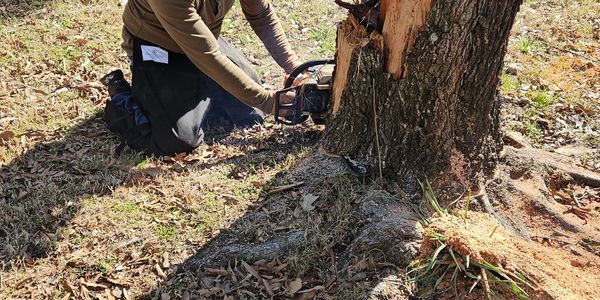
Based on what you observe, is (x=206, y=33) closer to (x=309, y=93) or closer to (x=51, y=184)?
(x=309, y=93)

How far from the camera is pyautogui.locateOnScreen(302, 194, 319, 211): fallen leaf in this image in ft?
8.59

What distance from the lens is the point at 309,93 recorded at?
2971 millimetres

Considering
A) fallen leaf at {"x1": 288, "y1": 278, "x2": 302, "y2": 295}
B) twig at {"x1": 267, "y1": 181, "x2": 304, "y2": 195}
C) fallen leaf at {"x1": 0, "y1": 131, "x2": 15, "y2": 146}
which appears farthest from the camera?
fallen leaf at {"x1": 0, "y1": 131, "x2": 15, "y2": 146}

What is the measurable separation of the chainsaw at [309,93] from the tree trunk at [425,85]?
0.20m

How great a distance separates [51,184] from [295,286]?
1.71 meters

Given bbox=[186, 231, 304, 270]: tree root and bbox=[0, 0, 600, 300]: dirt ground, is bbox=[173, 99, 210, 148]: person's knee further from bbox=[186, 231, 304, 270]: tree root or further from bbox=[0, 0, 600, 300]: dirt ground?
bbox=[186, 231, 304, 270]: tree root

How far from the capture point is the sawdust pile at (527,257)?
210cm

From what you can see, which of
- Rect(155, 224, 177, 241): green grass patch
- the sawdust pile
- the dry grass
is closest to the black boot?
Rect(155, 224, 177, 241): green grass patch

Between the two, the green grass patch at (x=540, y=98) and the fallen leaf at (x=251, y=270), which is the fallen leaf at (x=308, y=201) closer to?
the fallen leaf at (x=251, y=270)

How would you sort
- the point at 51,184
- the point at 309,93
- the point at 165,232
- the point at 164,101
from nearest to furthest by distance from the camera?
the point at 165,232
the point at 309,93
the point at 51,184
the point at 164,101

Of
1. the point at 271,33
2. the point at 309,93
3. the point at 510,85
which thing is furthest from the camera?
the point at 510,85

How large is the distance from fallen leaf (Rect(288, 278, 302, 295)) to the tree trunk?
0.73 meters

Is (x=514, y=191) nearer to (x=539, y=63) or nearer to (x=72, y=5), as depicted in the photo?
(x=539, y=63)

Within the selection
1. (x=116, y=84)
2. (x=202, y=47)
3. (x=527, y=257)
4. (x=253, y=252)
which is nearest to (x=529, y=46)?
(x=527, y=257)
